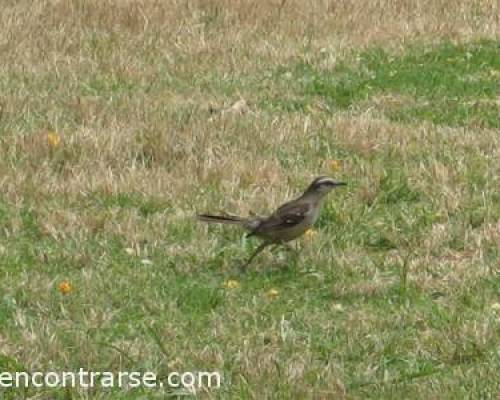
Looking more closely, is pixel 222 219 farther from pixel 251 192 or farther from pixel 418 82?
pixel 418 82

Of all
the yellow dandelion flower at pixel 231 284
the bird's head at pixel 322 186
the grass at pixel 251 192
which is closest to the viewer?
the grass at pixel 251 192

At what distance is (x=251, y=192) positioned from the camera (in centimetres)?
956

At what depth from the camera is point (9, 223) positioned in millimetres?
8891

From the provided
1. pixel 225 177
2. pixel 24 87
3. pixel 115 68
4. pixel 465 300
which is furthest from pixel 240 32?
pixel 465 300

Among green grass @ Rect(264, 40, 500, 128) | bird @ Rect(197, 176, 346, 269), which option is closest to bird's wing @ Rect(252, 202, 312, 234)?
bird @ Rect(197, 176, 346, 269)

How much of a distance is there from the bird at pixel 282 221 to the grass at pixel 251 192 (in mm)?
176

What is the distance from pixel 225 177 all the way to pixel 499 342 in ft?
10.6

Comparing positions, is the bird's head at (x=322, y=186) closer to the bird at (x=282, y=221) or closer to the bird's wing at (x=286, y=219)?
the bird at (x=282, y=221)

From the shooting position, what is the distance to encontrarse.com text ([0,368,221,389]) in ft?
21.2

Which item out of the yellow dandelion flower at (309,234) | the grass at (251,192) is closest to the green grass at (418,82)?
the grass at (251,192)

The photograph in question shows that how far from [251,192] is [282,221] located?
47.8 inches

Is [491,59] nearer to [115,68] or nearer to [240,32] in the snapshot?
[240,32]

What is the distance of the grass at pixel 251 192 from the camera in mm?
6965

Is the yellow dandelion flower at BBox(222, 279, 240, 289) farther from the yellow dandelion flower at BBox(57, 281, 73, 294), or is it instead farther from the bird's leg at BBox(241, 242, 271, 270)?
the yellow dandelion flower at BBox(57, 281, 73, 294)
